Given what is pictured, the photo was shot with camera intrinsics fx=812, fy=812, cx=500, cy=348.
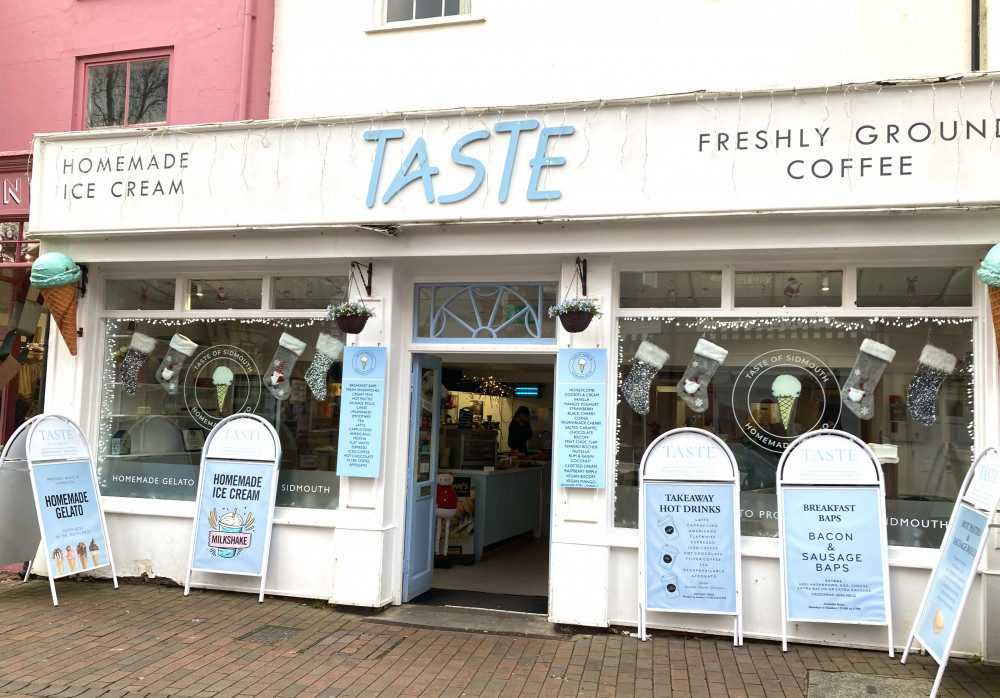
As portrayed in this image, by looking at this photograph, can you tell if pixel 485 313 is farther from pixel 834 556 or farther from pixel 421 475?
pixel 834 556

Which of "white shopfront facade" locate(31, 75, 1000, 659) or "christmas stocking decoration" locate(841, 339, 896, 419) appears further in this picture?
"christmas stocking decoration" locate(841, 339, 896, 419)

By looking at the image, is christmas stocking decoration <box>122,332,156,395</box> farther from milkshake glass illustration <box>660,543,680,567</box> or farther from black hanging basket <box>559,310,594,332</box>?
milkshake glass illustration <box>660,543,680,567</box>

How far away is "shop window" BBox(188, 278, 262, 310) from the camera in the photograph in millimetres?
7883

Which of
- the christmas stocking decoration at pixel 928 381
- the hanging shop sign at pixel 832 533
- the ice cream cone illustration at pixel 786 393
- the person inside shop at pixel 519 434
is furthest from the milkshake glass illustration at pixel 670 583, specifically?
the person inside shop at pixel 519 434

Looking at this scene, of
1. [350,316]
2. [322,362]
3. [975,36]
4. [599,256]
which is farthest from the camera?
[322,362]

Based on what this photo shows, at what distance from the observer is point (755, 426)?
6555 mm

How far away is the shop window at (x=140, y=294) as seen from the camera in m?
8.14

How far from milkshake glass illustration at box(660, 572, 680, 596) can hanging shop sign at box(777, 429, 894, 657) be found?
30.9 inches

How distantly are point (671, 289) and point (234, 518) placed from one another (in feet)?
14.3

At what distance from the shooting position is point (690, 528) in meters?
6.32

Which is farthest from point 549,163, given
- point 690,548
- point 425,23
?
point 690,548

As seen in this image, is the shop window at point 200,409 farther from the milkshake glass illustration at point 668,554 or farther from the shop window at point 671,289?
the milkshake glass illustration at point 668,554

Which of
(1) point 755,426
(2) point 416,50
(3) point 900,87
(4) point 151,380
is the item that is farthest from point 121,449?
(3) point 900,87

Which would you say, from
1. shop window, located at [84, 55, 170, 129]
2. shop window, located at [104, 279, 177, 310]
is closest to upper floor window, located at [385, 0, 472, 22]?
shop window, located at [84, 55, 170, 129]
